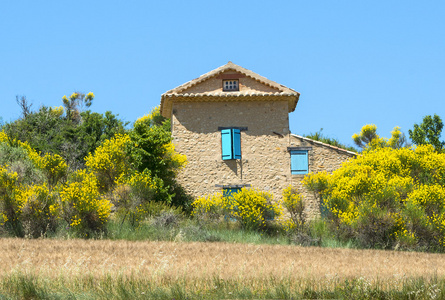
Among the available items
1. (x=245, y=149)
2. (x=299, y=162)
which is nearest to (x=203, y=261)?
(x=245, y=149)

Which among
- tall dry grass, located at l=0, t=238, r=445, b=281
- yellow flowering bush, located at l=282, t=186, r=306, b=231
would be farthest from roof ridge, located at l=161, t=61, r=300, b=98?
tall dry grass, located at l=0, t=238, r=445, b=281

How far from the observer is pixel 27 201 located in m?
20.4

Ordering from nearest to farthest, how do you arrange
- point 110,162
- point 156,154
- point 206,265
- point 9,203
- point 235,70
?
point 206,265
point 9,203
point 110,162
point 156,154
point 235,70

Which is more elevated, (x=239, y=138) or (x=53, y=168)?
(x=239, y=138)

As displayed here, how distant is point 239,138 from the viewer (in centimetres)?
2827

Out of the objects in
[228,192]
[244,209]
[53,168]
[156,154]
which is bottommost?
[244,209]

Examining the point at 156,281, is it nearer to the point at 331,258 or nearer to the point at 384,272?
the point at 384,272

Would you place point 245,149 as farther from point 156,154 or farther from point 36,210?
point 36,210

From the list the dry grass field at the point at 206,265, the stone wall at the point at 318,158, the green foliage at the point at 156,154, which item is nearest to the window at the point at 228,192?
the green foliage at the point at 156,154

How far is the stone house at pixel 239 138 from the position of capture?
27.9m


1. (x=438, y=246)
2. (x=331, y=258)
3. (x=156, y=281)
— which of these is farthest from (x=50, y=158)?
(x=438, y=246)

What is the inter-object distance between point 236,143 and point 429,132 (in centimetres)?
997

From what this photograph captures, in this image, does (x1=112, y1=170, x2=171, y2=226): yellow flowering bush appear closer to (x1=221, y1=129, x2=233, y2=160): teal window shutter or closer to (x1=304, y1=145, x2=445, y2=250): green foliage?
(x1=221, y1=129, x2=233, y2=160): teal window shutter

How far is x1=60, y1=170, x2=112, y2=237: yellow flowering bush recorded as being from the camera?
2045cm
